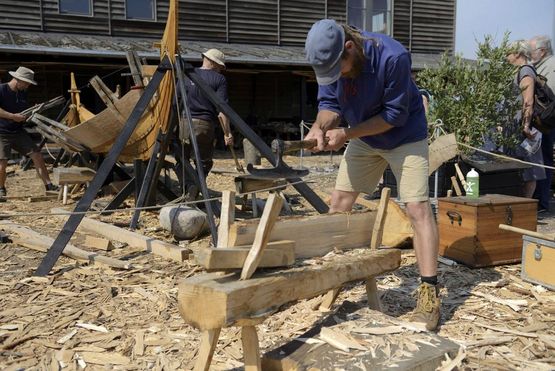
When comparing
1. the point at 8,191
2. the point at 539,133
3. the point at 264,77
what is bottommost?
the point at 8,191

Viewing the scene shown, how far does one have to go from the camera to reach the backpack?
264 inches

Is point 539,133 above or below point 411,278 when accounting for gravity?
above

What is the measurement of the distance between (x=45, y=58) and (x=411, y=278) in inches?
511

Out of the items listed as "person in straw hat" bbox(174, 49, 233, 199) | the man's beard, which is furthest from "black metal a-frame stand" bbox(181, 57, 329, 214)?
the man's beard

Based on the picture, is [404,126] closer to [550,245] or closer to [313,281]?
[313,281]

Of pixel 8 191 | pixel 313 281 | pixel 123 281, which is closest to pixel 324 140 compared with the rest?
pixel 313 281

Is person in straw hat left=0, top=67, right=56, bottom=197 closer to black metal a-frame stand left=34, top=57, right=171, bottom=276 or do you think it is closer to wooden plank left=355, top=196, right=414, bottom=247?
black metal a-frame stand left=34, top=57, right=171, bottom=276

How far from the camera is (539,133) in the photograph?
7.22 m

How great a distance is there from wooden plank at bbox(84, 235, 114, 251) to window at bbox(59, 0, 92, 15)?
1257 centimetres

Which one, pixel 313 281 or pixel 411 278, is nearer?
pixel 313 281

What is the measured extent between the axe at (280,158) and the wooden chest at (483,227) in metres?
2.09

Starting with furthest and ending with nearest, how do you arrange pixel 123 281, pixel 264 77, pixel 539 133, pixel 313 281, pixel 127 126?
pixel 264 77 < pixel 539 133 < pixel 127 126 < pixel 123 281 < pixel 313 281

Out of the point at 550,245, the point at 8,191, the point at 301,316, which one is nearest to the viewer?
the point at 301,316

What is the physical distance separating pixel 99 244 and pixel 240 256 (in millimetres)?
3353
